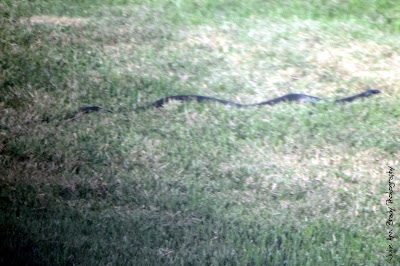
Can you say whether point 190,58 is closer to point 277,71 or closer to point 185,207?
point 277,71

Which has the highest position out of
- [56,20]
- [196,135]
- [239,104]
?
[56,20]

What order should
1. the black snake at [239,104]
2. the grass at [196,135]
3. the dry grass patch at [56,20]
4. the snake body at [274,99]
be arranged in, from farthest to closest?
the dry grass patch at [56,20], the snake body at [274,99], the black snake at [239,104], the grass at [196,135]

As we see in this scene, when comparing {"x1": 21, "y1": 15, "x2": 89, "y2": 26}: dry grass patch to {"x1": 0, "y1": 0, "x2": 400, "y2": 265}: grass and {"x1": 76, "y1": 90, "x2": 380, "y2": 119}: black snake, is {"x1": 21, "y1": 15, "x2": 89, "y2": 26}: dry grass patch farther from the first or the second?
{"x1": 76, "y1": 90, "x2": 380, "y2": 119}: black snake

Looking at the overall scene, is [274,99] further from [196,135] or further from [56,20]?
[56,20]

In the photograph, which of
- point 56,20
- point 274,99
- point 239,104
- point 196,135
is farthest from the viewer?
point 56,20

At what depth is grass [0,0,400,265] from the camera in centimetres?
311

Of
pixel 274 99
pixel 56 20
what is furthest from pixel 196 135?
pixel 56 20

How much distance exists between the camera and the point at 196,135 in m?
4.15

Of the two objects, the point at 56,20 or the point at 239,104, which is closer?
the point at 239,104

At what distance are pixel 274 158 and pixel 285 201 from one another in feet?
1.65

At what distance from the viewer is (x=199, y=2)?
20.7 feet

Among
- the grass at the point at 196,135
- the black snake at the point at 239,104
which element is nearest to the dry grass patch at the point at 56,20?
the grass at the point at 196,135

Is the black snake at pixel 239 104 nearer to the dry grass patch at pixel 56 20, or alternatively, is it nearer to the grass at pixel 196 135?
the grass at pixel 196 135

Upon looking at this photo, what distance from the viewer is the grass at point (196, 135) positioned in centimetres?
311
